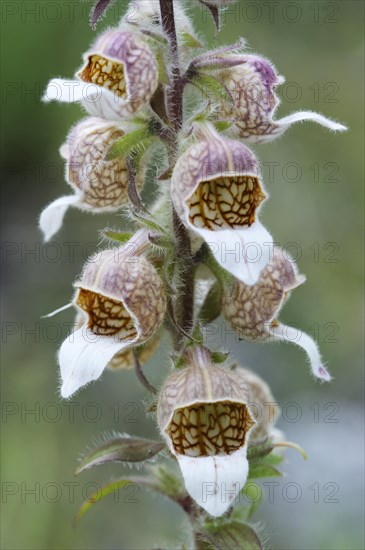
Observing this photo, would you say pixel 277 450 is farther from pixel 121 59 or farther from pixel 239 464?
pixel 121 59

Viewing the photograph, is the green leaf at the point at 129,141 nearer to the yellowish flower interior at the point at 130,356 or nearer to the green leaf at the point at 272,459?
the yellowish flower interior at the point at 130,356

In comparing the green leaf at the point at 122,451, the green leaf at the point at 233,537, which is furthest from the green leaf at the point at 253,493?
the green leaf at the point at 122,451

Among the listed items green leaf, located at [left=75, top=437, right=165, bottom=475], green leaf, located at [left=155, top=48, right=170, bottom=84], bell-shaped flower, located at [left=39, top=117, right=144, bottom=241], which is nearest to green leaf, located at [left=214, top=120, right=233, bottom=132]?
green leaf, located at [left=155, top=48, right=170, bottom=84]

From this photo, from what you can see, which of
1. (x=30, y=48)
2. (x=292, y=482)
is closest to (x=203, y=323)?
(x=292, y=482)

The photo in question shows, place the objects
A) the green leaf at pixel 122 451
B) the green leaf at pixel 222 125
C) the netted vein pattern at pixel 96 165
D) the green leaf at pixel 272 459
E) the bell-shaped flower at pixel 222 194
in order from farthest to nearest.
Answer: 1. the green leaf at pixel 272 459
2. the green leaf at pixel 122 451
3. the netted vein pattern at pixel 96 165
4. the green leaf at pixel 222 125
5. the bell-shaped flower at pixel 222 194

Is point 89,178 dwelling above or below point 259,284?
above

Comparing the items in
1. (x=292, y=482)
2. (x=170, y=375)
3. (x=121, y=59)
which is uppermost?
(x=121, y=59)

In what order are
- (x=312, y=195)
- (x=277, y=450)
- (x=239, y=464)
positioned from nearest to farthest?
(x=239, y=464) → (x=277, y=450) → (x=312, y=195)

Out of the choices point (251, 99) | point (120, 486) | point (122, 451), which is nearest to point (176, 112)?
point (251, 99)

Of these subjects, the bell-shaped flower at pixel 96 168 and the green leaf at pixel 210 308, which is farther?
the green leaf at pixel 210 308
